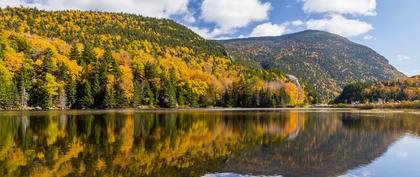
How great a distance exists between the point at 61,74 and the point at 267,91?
10202 cm

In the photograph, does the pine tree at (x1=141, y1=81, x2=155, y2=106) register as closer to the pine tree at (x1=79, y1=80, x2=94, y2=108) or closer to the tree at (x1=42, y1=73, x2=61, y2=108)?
the pine tree at (x1=79, y1=80, x2=94, y2=108)

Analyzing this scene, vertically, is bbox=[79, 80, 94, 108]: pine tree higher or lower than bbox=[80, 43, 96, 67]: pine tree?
lower

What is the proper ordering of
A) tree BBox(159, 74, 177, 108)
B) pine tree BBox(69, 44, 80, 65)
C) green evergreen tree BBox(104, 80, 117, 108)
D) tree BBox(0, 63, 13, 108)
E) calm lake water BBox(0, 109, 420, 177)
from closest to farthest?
calm lake water BBox(0, 109, 420, 177) → tree BBox(0, 63, 13, 108) → green evergreen tree BBox(104, 80, 117, 108) → pine tree BBox(69, 44, 80, 65) → tree BBox(159, 74, 177, 108)

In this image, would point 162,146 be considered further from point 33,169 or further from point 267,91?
point 267,91

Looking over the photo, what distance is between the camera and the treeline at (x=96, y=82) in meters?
103

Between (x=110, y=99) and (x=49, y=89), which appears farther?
(x=110, y=99)

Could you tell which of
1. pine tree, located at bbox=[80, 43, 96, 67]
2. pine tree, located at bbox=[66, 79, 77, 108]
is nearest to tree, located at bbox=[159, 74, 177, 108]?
pine tree, located at bbox=[80, 43, 96, 67]

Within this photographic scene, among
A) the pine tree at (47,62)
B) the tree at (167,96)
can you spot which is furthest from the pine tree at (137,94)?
the pine tree at (47,62)

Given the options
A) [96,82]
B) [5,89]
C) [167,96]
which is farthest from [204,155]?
[167,96]

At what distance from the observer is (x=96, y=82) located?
403ft

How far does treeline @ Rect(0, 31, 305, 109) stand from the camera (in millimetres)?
103250

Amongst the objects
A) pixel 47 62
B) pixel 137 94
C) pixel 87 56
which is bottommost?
pixel 137 94

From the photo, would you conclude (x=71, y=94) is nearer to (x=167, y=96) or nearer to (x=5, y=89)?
(x=5, y=89)

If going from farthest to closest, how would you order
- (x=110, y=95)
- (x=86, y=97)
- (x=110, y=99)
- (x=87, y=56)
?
(x=87, y=56) → (x=110, y=95) → (x=110, y=99) → (x=86, y=97)
